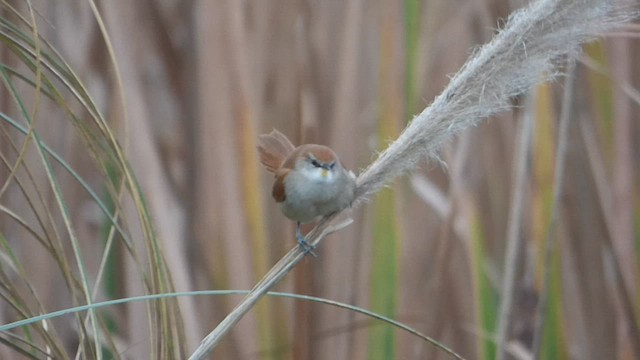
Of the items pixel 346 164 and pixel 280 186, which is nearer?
pixel 280 186

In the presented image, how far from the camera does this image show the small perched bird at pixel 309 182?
1.03 m

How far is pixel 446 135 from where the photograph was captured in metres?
0.78

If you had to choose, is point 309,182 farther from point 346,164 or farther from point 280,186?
point 346,164

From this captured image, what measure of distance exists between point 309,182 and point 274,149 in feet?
0.61

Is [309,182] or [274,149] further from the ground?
[274,149]

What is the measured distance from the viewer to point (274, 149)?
1248mm

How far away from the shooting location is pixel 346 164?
1.27m

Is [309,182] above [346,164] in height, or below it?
below

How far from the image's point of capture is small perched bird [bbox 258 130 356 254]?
3.39 ft

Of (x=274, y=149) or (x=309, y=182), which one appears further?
(x=274, y=149)

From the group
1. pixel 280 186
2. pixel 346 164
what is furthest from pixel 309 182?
pixel 346 164

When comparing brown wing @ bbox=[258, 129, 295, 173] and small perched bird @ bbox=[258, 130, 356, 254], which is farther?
brown wing @ bbox=[258, 129, 295, 173]

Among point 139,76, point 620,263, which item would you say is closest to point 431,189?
point 620,263

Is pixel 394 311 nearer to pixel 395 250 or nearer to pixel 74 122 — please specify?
pixel 395 250
